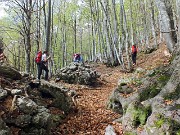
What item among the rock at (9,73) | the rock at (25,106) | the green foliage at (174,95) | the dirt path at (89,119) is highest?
the rock at (9,73)

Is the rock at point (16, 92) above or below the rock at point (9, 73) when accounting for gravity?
below

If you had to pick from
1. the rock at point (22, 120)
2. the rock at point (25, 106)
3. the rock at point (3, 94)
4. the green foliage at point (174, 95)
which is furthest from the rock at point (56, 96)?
the green foliage at point (174, 95)

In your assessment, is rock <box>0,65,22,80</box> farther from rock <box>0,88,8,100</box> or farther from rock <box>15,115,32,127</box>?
rock <box>15,115,32,127</box>

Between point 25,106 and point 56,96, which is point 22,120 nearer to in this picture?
point 25,106


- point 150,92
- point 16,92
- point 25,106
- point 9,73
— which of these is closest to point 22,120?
point 25,106

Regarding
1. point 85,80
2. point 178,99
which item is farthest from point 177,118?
point 85,80

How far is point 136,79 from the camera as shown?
9.82 m

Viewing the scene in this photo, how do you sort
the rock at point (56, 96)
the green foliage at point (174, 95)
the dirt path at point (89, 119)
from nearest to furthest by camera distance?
the green foliage at point (174, 95) < the dirt path at point (89, 119) < the rock at point (56, 96)

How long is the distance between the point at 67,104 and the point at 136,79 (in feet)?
9.25

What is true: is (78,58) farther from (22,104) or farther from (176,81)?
(176,81)

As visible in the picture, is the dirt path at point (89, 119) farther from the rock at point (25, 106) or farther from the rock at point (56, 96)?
the rock at point (25, 106)

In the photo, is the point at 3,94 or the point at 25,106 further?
the point at 3,94

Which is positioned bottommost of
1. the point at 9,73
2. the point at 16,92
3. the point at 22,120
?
the point at 22,120

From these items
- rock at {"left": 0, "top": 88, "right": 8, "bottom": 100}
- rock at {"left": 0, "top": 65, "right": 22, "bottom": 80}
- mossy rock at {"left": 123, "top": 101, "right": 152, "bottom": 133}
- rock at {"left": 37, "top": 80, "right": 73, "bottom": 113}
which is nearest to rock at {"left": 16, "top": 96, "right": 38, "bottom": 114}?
rock at {"left": 0, "top": 88, "right": 8, "bottom": 100}
